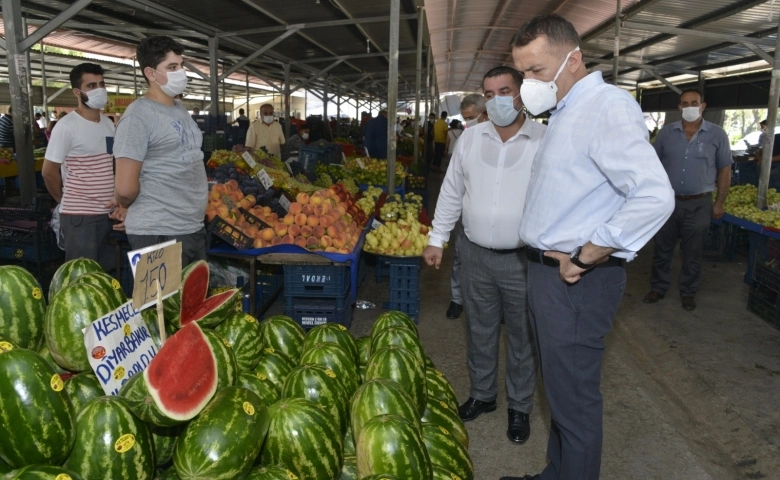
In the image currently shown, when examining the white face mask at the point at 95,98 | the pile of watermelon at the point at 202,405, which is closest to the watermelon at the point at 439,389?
the pile of watermelon at the point at 202,405

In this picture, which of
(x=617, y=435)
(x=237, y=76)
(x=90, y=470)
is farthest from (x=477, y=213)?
(x=237, y=76)

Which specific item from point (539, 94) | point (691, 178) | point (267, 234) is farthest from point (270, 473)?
point (691, 178)

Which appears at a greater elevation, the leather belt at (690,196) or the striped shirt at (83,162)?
the striped shirt at (83,162)

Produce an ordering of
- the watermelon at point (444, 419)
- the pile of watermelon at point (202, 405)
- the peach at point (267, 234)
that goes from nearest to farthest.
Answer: the pile of watermelon at point (202, 405)
the watermelon at point (444, 419)
the peach at point (267, 234)

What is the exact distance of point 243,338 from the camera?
6.45 ft

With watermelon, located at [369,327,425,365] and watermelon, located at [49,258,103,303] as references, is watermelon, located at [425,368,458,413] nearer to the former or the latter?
watermelon, located at [369,327,425,365]

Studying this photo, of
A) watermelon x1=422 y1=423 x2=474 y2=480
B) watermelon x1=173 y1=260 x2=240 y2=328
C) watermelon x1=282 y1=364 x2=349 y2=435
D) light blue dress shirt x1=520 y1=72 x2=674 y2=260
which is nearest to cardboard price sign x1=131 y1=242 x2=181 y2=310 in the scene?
watermelon x1=173 y1=260 x2=240 y2=328

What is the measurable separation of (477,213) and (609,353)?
7.70 ft

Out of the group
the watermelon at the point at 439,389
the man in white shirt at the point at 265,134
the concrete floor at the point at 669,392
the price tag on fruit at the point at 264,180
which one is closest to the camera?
the watermelon at the point at 439,389

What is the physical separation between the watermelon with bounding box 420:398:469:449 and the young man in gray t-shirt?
1.98 metres

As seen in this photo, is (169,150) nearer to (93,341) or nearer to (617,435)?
(93,341)

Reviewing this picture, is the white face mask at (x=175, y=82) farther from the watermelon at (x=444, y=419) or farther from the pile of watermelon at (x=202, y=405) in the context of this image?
the watermelon at (x=444, y=419)

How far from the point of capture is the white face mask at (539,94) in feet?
7.68

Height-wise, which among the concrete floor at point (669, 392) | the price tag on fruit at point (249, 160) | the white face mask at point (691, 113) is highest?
the white face mask at point (691, 113)
